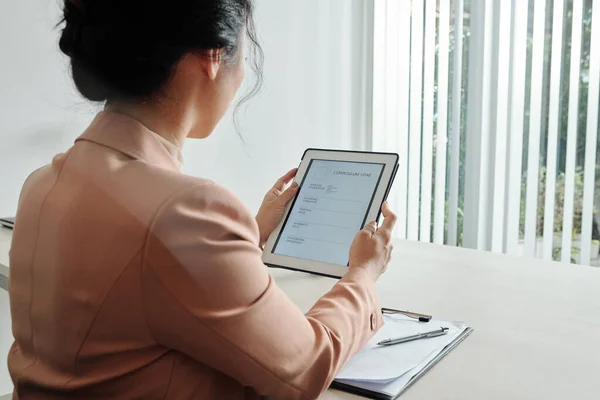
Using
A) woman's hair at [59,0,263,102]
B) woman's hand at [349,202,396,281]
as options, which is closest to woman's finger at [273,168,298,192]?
woman's hand at [349,202,396,281]

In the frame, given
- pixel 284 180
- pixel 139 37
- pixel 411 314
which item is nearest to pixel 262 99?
pixel 284 180

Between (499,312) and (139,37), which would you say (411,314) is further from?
(139,37)

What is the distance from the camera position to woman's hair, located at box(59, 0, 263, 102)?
2.32ft

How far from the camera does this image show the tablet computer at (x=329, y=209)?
1.21 m

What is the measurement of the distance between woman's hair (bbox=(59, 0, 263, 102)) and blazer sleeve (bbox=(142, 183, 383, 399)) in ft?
0.57

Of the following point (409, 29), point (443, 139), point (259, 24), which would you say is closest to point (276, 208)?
point (259, 24)

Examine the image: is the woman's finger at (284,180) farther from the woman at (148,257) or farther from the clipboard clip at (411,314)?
the woman at (148,257)

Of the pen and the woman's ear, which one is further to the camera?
the pen

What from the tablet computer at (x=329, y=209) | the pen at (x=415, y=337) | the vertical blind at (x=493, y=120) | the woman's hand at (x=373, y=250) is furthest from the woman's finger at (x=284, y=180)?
the vertical blind at (x=493, y=120)

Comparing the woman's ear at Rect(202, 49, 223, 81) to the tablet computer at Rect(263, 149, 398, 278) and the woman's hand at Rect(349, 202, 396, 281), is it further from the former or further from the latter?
the tablet computer at Rect(263, 149, 398, 278)

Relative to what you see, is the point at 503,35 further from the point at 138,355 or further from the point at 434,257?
the point at 138,355

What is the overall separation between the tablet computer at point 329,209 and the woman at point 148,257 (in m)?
0.41

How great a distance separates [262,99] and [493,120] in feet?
3.36

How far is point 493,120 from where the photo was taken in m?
2.75
